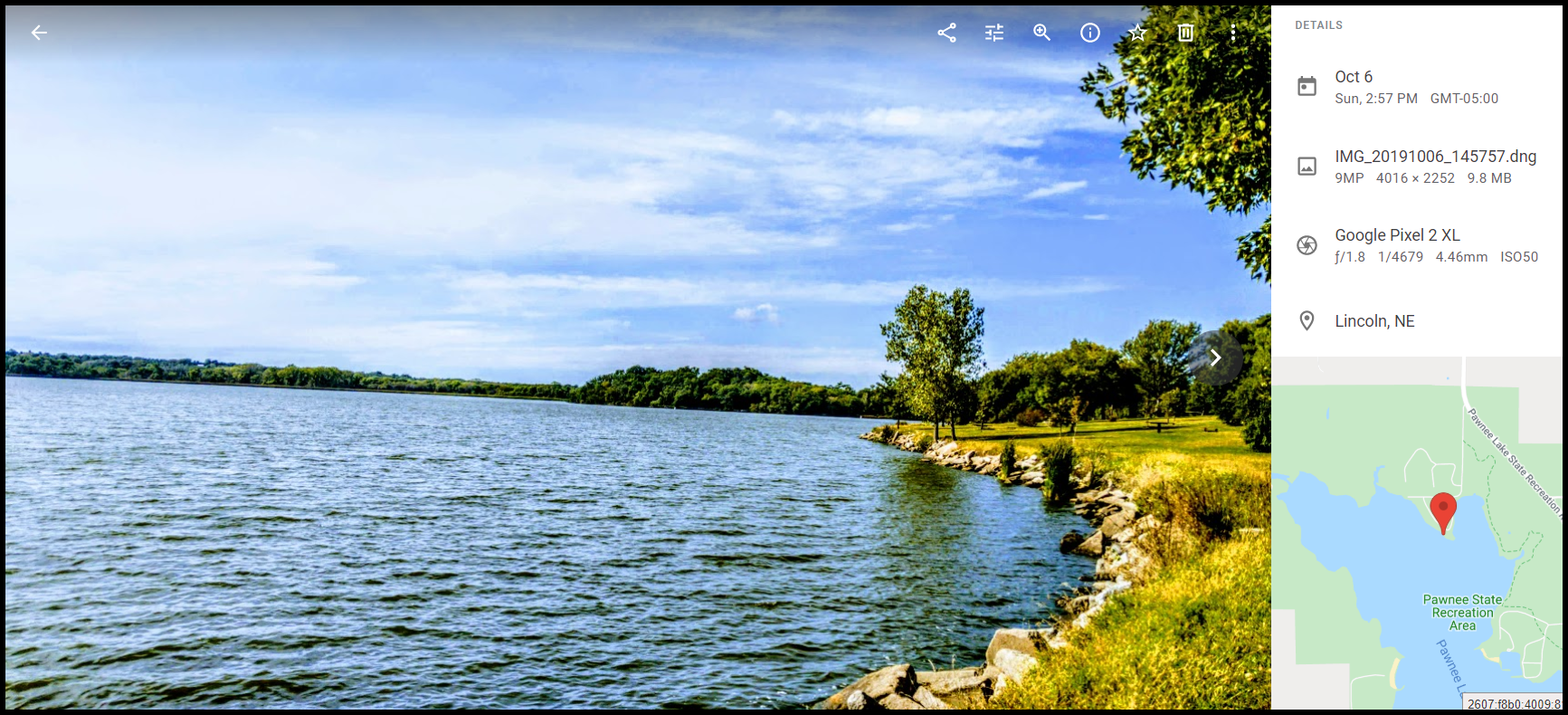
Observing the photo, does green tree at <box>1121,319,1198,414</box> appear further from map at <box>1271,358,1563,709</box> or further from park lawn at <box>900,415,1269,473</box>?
map at <box>1271,358,1563,709</box>

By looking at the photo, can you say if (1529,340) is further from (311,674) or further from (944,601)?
(311,674)

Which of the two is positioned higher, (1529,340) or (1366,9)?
(1366,9)

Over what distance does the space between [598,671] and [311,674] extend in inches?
202

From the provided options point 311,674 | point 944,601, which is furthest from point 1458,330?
point 311,674

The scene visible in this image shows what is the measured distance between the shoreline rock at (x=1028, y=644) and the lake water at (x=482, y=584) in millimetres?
1041

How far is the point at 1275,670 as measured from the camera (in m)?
6.46

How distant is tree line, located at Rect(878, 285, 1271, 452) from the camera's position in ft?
202

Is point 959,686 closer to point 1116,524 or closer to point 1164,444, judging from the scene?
point 1116,524

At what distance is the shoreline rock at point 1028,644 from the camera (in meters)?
12.2

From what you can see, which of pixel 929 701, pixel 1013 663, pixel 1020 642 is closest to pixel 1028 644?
pixel 1020 642

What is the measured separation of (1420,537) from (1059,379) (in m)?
114

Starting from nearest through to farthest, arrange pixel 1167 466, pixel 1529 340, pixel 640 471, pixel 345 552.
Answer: pixel 1529 340 < pixel 345 552 < pixel 1167 466 < pixel 640 471

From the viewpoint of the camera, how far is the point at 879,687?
12.6 metres

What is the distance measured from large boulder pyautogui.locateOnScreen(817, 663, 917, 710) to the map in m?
6.94
